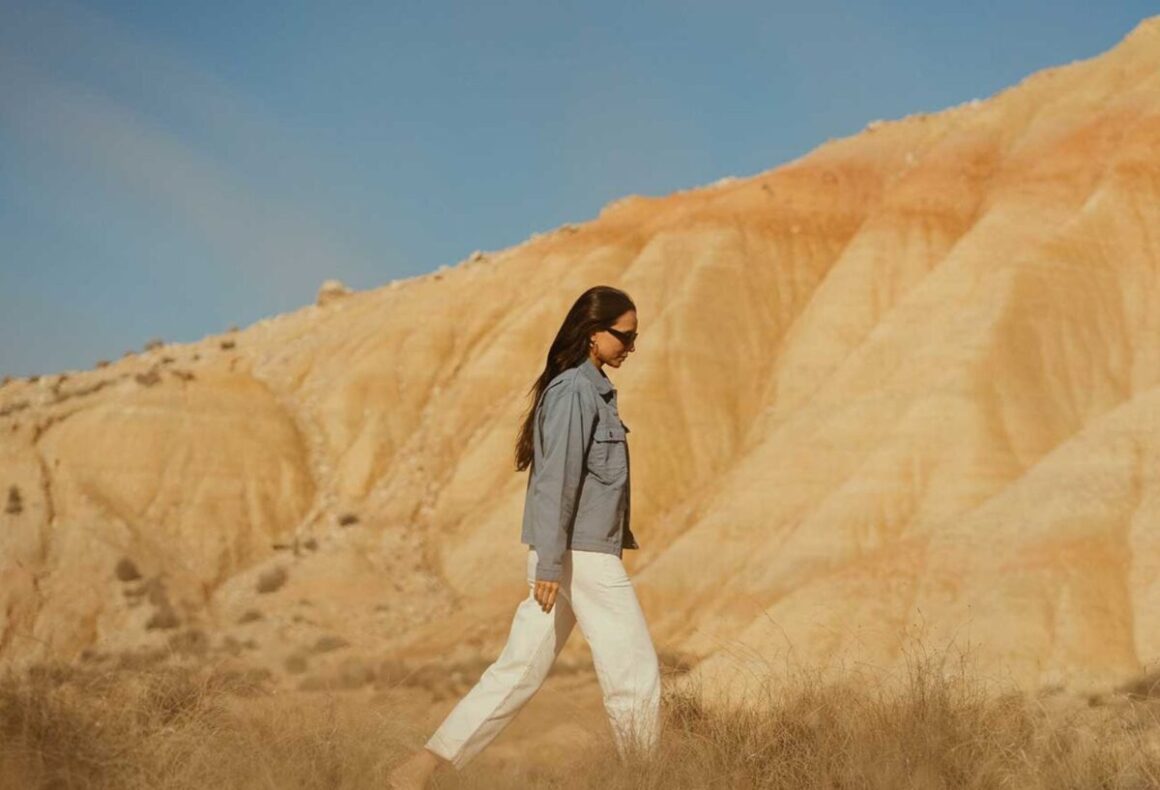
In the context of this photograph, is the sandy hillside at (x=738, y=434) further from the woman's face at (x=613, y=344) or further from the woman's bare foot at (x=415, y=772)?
the woman's bare foot at (x=415, y=772)

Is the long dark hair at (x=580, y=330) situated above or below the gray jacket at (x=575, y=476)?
above

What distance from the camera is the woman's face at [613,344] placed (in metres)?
5.20

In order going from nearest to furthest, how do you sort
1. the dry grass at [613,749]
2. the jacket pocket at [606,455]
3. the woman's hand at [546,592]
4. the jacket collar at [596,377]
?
the dry grass at [613,749]
the woman's hand at [546,592]
the jacket pocket at [606,455]
the jacket collar at [596,377]

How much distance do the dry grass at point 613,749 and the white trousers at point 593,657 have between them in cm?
15

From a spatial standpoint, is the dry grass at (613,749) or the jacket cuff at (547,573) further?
the jacket cuff at (547,573)

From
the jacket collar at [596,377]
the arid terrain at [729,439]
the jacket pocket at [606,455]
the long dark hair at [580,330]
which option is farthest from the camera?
the arid terrain at [729,439]

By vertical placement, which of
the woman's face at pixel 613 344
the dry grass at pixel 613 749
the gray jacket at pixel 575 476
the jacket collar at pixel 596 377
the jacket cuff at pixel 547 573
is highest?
the woman's face at pixel 613 344

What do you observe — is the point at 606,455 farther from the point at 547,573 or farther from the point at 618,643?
the point at 618,643

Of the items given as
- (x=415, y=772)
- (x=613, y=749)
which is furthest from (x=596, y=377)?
(x=415, y=772)

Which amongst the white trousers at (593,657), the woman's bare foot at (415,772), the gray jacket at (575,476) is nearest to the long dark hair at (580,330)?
the gray jacket at (575,476)

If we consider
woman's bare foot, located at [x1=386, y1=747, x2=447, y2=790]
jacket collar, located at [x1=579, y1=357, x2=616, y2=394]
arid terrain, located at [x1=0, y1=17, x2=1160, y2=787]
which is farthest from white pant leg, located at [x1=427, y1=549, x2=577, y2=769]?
arid terrain, located at [x1=0, y1=17, x2=1160, y2=787]

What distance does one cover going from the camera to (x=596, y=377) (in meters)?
5.05

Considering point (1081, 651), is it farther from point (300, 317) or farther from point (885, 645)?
point (300, 317)

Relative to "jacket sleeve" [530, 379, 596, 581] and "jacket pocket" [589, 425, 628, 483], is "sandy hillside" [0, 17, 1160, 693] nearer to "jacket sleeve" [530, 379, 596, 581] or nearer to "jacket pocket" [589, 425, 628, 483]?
"jacket pocket" [589, 425, 628, 483]
